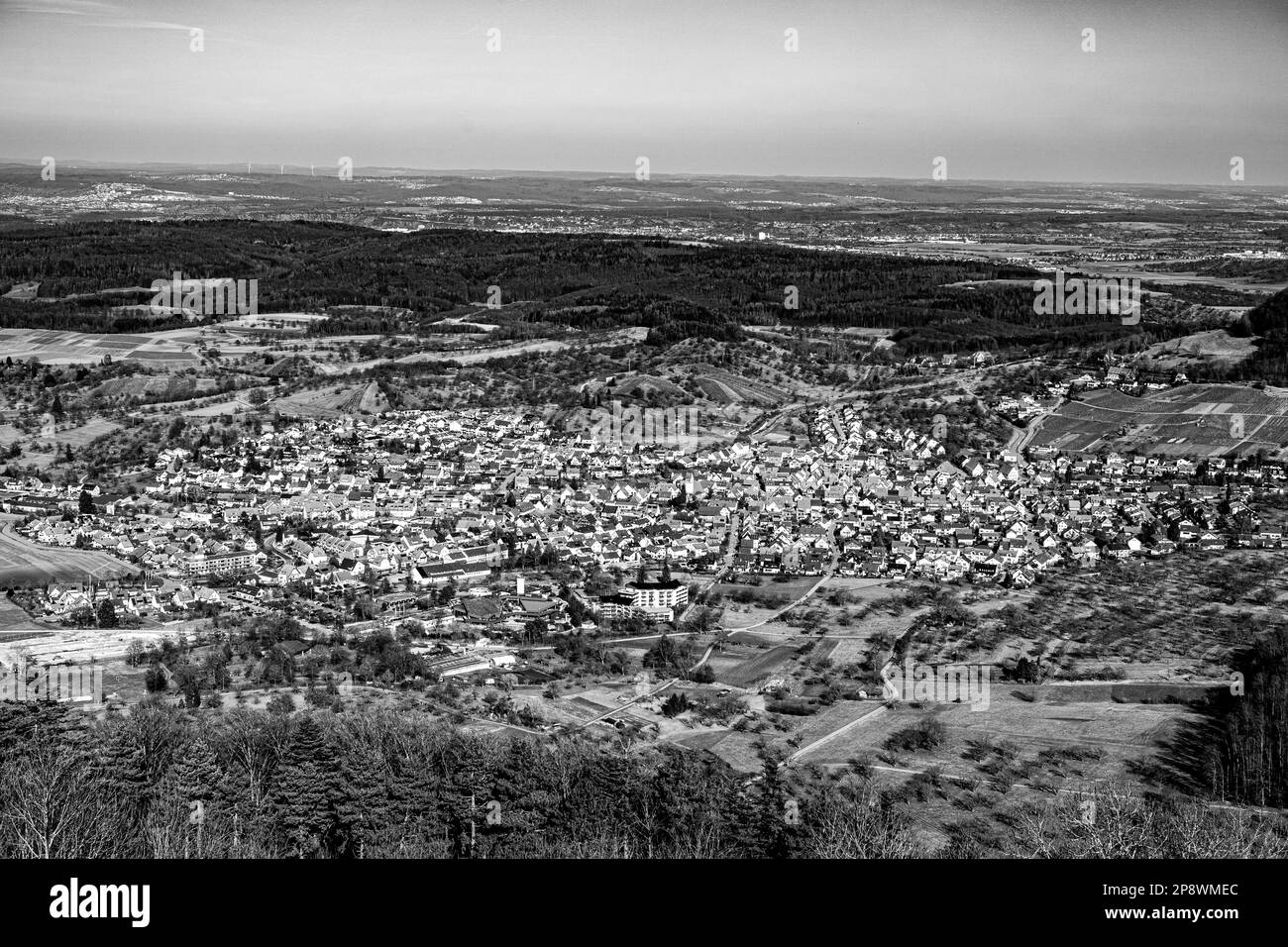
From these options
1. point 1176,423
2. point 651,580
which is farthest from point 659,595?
point 1176,423

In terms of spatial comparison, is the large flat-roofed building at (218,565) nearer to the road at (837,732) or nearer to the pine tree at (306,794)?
the pine tree at (306,794)

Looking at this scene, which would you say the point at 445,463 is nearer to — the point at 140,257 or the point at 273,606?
the point at 273,606

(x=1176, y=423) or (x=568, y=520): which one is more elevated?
(x=1176, y=423)

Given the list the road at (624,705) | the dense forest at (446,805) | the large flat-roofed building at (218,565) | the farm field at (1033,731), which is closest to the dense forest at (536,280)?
the large flat-roofed building at (218,565)

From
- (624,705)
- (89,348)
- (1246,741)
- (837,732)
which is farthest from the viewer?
(89,348)

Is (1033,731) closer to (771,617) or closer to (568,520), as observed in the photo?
(771,617)

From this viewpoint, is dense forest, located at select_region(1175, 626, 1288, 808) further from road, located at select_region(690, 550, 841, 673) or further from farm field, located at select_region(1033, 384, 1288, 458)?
farm field, located at select_region(1033, 384, 1288, 458)

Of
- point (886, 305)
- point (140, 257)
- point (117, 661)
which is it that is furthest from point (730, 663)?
point (140, 257)
